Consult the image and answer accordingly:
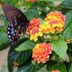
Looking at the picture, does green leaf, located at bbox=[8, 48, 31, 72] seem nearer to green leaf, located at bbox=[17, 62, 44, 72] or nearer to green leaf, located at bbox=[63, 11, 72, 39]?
green leaf, located at bbox=[17, 62, 44, 72]

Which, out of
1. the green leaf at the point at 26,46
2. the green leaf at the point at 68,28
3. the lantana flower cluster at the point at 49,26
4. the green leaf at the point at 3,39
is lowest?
the green leaf at the point at 3,39

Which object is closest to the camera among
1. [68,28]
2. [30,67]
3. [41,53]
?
[41,53]

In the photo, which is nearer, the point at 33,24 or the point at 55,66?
the point at 33,24

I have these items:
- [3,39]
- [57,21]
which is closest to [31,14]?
[3,39]

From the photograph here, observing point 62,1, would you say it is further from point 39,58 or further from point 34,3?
point 39,58

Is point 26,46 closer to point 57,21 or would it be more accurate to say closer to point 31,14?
point 57,21

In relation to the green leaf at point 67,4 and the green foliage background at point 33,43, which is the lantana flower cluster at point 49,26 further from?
the green leaf at point 67,4

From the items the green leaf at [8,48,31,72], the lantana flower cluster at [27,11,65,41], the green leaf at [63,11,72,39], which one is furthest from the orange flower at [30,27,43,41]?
the green leaf at [8,48,31,72]

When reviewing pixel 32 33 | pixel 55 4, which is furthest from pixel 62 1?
pixel 32 33

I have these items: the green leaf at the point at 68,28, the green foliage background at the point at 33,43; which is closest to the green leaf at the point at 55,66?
the green foliage background at the point at 33,43
